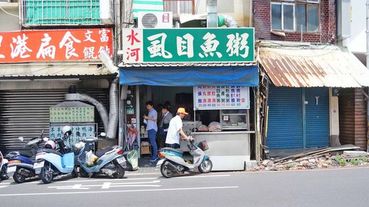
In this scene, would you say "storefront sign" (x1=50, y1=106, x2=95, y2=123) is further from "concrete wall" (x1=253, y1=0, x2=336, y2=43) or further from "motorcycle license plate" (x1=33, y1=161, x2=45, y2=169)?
"concrete wall" (x1=253, y1=0, x2=336, y2=43)

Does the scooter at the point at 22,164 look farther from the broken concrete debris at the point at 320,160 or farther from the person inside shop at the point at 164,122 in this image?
the broken concrete debris at the point at 320,160

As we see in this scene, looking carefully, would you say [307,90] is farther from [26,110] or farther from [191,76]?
[26,110]

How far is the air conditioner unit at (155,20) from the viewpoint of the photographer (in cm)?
1368

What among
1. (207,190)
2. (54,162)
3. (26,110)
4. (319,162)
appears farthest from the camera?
(26,110)

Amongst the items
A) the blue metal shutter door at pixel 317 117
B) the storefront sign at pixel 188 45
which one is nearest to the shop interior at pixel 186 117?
the storefront sign at pixel 188 45

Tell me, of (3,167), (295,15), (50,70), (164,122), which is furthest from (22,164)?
(295,15)

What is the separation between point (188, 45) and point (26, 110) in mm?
5830

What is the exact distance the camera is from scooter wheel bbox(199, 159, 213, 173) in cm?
1234

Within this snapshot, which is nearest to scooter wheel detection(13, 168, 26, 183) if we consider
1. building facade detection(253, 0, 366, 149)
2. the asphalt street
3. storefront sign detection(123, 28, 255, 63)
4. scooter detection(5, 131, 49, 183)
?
scooter detection(5, 131, 49, 183)

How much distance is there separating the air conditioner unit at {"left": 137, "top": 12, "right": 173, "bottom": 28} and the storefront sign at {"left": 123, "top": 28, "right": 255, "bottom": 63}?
85 centimetres

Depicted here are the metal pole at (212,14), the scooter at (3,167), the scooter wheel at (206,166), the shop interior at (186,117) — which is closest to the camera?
the scooter at (3,167)

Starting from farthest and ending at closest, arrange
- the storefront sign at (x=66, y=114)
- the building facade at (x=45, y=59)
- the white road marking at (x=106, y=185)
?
the building facade at (x=45, y=59), the storefront sign at (x=66, y=114), the white road marking at (x=106, y=185)

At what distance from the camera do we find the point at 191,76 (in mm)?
12906

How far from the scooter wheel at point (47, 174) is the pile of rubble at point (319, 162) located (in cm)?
544
